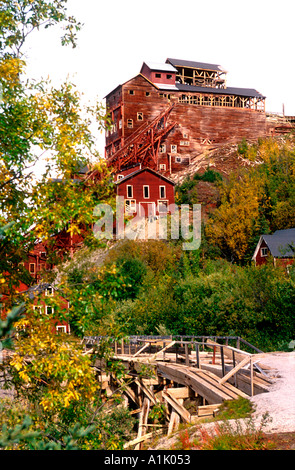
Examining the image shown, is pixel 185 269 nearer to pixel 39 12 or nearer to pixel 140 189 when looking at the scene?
pixel 140 189

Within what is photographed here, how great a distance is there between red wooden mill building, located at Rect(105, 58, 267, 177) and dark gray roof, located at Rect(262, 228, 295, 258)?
23626 mm

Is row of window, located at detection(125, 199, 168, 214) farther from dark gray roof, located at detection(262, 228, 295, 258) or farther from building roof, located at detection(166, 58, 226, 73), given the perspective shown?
building roof, located at detection(166, 58, 226, 73)

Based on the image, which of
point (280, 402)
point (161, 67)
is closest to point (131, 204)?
point (161, 67)

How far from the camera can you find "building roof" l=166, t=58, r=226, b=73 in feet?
273

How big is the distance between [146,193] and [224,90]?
31082 mm

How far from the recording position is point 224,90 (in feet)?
274

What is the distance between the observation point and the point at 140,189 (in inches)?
2416

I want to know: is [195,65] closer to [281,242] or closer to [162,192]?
[162,192]

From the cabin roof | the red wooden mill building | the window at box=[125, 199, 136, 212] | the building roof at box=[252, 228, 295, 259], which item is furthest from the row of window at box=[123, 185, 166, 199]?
the cabin roof

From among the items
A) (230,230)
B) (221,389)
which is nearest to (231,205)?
(230,230)

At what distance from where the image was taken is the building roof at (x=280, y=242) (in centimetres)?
4551

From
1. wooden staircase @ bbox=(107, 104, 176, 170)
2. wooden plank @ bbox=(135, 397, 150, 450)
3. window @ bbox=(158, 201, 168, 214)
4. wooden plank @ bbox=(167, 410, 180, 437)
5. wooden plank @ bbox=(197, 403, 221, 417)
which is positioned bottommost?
wooden plank @ bbox=(135, 397, 150, 450)

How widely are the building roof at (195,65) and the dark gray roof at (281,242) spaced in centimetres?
4116
